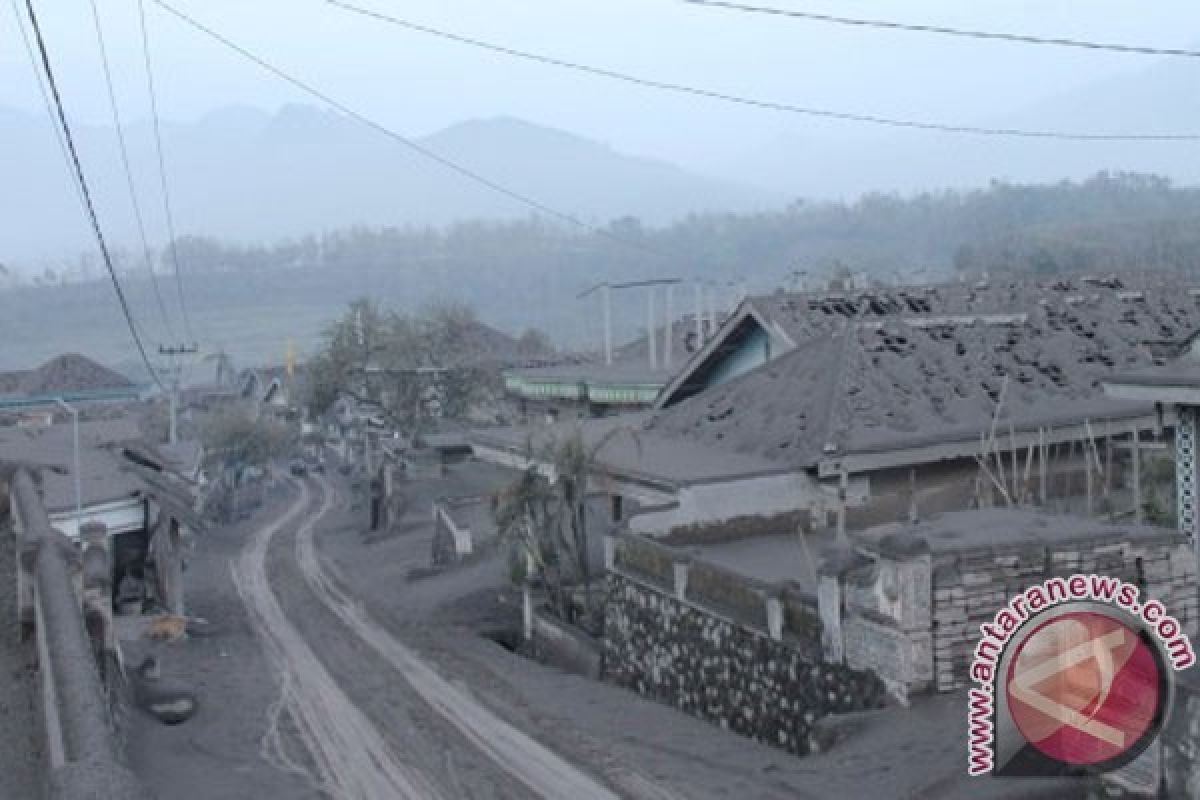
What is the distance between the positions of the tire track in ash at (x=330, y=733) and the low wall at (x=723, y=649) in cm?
386

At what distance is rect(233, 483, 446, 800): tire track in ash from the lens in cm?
1552

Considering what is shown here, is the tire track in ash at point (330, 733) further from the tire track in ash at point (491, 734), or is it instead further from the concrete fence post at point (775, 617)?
the concrete fence post at point (775, 617)

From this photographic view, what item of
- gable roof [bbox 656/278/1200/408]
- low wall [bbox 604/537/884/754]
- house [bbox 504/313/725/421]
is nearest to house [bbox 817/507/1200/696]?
low wall [bbox 604/537/884/754]

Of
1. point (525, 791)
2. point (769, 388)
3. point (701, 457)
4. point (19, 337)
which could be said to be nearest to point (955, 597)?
point (525, 791)

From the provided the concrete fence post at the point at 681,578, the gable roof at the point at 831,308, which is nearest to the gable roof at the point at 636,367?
the gable roof at the point at 831,308

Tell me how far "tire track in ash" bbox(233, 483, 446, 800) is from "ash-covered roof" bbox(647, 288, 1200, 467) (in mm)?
7851

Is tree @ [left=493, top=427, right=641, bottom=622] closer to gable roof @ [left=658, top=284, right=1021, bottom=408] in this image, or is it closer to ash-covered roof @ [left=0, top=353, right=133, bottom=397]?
gable roof @ [left=658, top=284, right=1021, bottom=408]

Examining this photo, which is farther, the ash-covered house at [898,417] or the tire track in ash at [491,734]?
the ash-covered house at [898,417]

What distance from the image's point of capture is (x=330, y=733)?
60.1 ft

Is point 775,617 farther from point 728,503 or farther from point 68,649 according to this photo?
point 68,649

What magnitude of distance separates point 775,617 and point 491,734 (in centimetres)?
416

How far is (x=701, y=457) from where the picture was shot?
2438cm

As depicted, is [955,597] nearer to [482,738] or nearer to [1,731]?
[482,738]

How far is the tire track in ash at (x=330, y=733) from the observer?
1552cm
